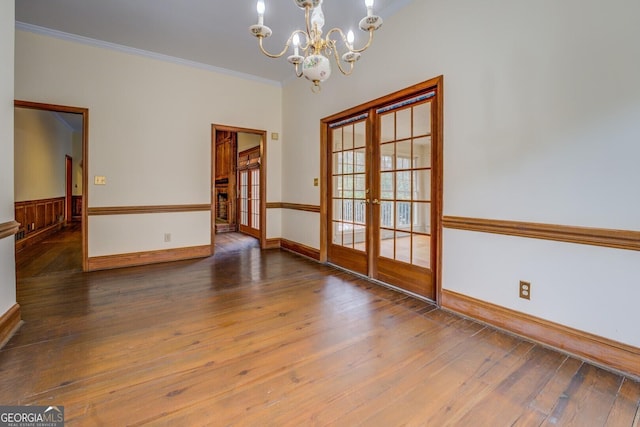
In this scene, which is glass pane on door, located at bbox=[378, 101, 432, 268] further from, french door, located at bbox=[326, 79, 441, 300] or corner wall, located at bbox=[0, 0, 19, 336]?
corner wall, located at bbox=[0, 0, 19, 336]

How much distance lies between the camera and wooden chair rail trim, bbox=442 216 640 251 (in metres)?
1.72

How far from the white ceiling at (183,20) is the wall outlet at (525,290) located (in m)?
2.79

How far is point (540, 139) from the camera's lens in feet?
6.68

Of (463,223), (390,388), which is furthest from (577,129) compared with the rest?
(390,388)

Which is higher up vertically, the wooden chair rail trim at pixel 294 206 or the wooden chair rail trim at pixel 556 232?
the wooden chair rail trim at pixel 294 206

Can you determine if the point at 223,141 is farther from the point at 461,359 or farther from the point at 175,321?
the point at 461,359

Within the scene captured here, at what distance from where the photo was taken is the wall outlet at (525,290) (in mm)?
2132

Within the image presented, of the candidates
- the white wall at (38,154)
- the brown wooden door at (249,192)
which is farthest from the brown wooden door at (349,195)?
the white wall at (38,154)

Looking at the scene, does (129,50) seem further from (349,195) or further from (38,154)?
(38,154)

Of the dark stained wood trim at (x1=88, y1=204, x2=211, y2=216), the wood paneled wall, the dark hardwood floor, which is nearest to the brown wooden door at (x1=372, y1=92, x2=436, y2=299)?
the dark hardwood floor

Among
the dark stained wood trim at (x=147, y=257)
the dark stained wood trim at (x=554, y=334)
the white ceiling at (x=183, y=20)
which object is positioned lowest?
the dark stained wood trim at (x=554, y=334)

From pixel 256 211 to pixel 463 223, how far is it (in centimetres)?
482

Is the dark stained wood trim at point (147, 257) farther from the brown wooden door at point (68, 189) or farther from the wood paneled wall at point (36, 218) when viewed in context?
the brown wooden door at point (68, 189)

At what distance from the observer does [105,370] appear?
1.71m
